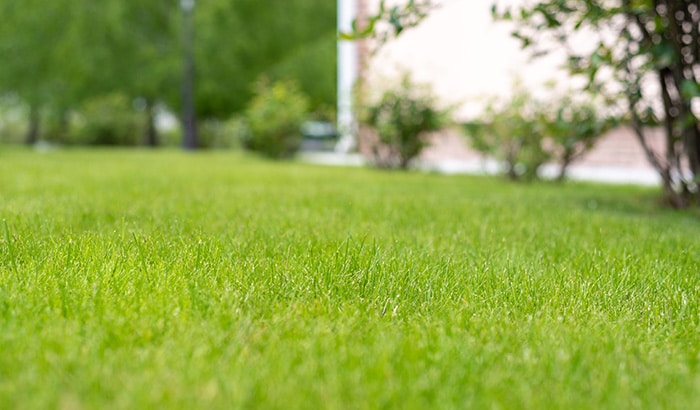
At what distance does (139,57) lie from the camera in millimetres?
26641

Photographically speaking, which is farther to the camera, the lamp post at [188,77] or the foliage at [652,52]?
the lamp post at [188,77]

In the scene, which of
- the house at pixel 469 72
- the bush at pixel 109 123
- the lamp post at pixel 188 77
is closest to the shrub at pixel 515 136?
the house at pixel 469 72

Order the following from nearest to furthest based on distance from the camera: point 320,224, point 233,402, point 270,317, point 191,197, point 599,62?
point 233,402 < point 270,317 < point 320,224 < point 599,62 < point 191,197

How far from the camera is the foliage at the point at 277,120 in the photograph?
1551 cm

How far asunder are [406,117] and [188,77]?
14117 mm

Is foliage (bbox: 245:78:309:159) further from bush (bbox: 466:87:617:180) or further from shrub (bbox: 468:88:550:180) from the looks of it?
shrub (bbox: 468:88:550:180)

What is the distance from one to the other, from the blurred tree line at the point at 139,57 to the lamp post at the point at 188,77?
0.53m

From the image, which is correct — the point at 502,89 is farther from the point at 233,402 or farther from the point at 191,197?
the point at 233,402

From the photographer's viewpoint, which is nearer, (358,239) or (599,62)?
(358,239)

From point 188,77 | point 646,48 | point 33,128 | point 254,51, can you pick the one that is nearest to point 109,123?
point 33,128

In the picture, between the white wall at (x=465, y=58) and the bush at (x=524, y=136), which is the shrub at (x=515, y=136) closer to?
the bush at (x=524, y=136)

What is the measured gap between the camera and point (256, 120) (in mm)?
15734

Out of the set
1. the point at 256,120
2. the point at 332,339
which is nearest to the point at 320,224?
the point at 332,339

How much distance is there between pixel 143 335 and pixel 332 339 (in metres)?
0.53
